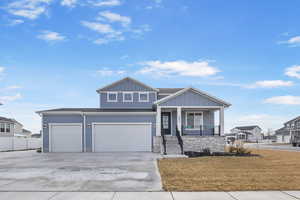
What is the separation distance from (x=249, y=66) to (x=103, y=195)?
18469mm

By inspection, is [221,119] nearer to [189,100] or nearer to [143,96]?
[189,100]

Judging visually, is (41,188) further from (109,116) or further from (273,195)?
(109,116)

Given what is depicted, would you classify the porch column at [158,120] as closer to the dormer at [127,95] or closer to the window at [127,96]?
the dormer at [127,95]

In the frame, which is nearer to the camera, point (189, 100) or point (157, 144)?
point (157, 144)

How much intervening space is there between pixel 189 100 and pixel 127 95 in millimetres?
7563

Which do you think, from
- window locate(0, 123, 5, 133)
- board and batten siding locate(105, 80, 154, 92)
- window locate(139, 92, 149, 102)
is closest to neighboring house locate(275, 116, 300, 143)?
window locate(139, 92, 149, 102)

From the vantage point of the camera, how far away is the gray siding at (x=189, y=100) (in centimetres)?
1975

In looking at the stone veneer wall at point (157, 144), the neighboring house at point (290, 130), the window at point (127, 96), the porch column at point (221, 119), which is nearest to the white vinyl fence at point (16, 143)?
the window at point (127, 96)

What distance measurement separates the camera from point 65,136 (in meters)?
20.0

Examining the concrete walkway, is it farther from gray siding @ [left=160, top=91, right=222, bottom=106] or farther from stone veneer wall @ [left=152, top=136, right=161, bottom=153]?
gray siding @ [left=160, top=91, right=222, bottom=106]

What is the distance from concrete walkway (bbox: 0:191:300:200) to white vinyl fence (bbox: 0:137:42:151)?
74.5 ft

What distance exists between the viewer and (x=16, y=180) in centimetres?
802

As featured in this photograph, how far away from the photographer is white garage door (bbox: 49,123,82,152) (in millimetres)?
20016

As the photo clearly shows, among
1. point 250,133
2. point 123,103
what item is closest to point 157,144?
point 123,103
